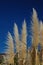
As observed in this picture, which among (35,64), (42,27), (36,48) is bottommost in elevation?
(35,64)

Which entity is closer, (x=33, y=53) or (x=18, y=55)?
(x=33, y=53)

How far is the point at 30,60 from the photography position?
294 centimetres

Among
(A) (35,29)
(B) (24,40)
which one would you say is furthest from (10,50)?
(A) (35,29)

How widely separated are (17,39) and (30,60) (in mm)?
457

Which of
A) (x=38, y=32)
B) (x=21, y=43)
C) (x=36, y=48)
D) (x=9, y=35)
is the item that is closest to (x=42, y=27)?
(x=38, y=32)

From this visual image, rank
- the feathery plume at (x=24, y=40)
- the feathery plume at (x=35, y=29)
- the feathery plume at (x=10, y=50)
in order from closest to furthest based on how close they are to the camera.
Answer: the feathery plume at (x=35, y=29)
the feathery plume at (x=24, y=40)
the feathery plume at (x=10, y=50)

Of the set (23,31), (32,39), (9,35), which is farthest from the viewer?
(9,35)

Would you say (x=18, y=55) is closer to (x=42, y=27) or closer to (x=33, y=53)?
(x=33, y=53)

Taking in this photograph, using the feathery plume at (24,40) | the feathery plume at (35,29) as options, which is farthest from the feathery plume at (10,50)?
the feathery plume at (35,29)

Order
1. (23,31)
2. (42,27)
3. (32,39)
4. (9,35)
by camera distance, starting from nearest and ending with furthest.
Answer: (42,27)
(32,39)
(23,31)
(9,35)

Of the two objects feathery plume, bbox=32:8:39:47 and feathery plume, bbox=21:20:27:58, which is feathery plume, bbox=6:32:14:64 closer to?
feathery plume, bbox=21:20:27:58

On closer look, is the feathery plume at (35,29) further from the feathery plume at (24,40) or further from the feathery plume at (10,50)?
the feathery plume at (10,50)

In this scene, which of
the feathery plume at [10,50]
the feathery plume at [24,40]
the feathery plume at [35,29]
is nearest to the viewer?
the feathery plume at [35,29]

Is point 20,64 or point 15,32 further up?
point 15,32
